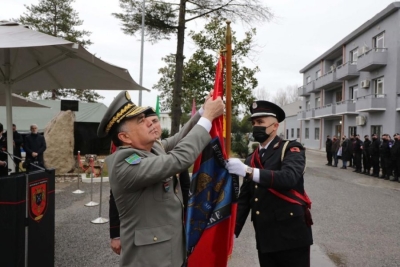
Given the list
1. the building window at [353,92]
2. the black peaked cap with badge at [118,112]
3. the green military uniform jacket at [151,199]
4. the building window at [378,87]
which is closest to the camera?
the green military uniform jacket at [151,199]

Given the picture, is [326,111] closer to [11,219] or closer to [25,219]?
[25,219]

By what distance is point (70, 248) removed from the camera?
491cm

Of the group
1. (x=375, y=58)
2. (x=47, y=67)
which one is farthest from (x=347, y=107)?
(x=47, y=67)

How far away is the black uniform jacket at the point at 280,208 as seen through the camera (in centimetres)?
248

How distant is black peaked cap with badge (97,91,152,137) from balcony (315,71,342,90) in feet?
107

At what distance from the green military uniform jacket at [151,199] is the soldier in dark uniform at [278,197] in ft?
2.14

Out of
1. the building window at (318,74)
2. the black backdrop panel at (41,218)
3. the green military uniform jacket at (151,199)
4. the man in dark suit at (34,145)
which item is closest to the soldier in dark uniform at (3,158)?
the man in dark suit at (34,145)

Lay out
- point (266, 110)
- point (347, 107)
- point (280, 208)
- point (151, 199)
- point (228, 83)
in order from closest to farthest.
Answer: point (151, 199) < point (228, 83) < point (280, 208) < point (266, 110) < point (347, 107)

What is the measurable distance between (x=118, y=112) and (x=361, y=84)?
27.8 m

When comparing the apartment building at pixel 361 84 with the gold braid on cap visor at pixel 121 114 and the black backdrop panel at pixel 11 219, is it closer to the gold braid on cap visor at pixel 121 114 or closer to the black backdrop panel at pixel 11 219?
the black backdrop panel at pixel 11 219

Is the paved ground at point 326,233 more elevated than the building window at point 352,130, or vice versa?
the building window at point 352,130

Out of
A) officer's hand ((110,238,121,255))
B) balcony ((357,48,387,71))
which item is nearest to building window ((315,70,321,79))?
balcony ((357,48,387,71))

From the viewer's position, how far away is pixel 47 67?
17.3ft

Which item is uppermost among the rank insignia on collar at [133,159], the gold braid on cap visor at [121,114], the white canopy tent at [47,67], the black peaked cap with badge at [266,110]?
the white canopy tent at [47,67]
